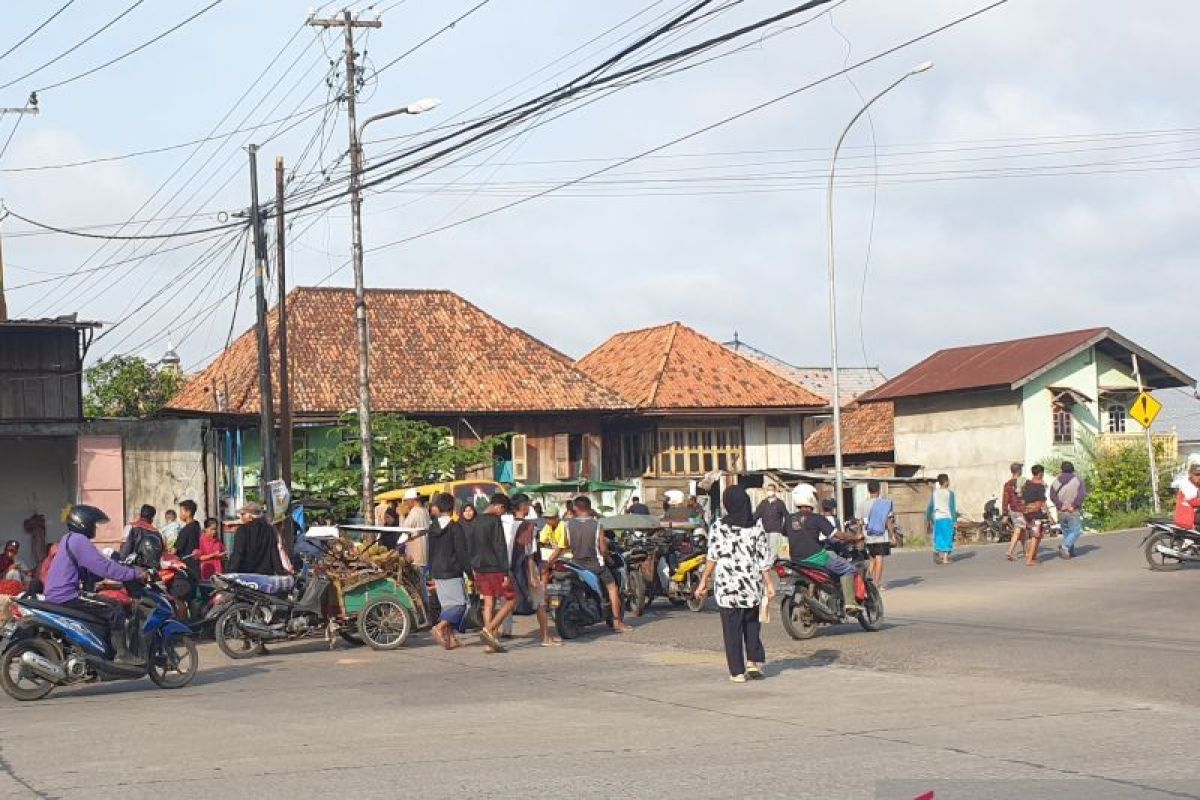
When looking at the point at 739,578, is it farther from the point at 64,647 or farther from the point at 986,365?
the point at 986,365

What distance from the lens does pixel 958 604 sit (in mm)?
22047

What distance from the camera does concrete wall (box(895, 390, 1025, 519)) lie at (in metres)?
50.6

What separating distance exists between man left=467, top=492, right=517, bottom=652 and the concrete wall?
34701 millimetres

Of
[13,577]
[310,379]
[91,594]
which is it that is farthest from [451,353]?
[91,594]

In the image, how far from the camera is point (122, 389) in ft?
166

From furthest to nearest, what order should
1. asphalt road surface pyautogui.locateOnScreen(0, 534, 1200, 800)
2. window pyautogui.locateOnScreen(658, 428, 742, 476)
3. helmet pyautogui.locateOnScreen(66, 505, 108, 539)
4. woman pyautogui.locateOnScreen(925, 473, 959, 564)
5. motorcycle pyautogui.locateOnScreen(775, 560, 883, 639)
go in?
window pyautogui.locateOnScreen(658, 428, 742, 476)
woman pyautogui.locateOnScreen(925, 473, 959, 564)
motorcycle pyautogui.locateOnScreen(775, 560, 883, 639)
helmet pyautogui.locateOnScreen(66, 505, 108, 539)
asphalt road surface pyautogui.locateOnScreen(0, 534, 1200, 800)

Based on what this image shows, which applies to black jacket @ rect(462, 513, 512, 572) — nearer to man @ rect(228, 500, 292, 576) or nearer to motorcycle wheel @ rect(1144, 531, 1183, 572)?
man @ rect(228, 500, 292, 576)

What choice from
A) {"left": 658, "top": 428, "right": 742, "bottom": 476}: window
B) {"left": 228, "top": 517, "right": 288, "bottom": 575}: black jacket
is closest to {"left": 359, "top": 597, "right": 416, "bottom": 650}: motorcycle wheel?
{"left": 228, "top": 517, "right": 288, "bottom": 575}: black jacket

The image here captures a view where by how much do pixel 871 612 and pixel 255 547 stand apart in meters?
7.21

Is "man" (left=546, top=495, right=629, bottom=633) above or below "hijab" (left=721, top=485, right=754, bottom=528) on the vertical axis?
below

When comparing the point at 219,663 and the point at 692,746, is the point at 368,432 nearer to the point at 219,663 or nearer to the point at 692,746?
the point at 219,663

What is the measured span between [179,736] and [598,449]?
38.3 m

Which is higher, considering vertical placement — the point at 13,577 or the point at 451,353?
the point at 451,353

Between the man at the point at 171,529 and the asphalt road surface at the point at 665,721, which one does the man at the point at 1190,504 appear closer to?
the asphalt road surface at the point at 665,721
